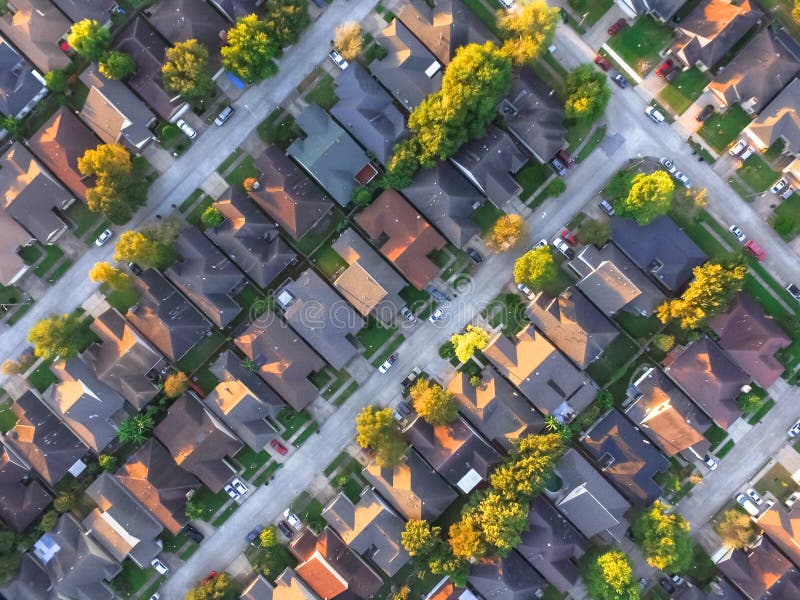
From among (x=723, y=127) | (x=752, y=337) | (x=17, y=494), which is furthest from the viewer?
(x=723, y=127)

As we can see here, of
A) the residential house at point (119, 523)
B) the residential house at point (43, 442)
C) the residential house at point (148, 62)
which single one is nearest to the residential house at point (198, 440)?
the residential house at point (119, 523)

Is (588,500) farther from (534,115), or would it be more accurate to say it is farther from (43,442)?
(43,442)

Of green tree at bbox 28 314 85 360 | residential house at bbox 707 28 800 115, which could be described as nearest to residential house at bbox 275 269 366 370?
green tree at bbox 28 314 85 360

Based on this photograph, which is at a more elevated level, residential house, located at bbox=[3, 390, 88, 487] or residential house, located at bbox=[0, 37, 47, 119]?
residential house, located at bbox=[0, 37, 47, 119]

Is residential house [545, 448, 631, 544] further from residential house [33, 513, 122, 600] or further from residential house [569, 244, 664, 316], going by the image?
residential house [33, 513, 122, 600]

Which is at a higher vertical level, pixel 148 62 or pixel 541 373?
pixel 148 62

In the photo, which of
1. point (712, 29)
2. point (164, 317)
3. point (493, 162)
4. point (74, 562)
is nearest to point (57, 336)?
point (164, 317)
